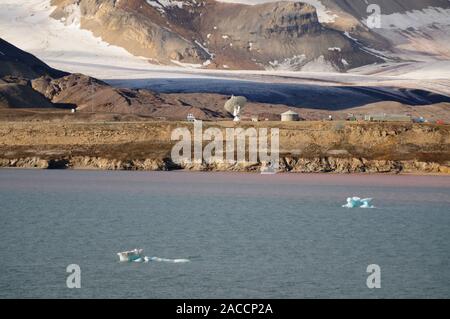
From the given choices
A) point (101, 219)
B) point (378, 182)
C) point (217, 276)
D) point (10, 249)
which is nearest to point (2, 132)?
point (378, 182)

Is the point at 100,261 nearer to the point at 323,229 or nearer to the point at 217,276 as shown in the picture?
the point at 217,276

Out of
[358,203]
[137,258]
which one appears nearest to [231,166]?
[358,203]

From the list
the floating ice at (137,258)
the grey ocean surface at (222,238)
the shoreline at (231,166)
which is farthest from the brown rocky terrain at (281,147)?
the floating ice at (137,258)

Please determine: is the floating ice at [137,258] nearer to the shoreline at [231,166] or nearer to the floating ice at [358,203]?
the floating ice at [358,203]

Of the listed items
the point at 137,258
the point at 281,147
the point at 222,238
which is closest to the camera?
the point at 137,258

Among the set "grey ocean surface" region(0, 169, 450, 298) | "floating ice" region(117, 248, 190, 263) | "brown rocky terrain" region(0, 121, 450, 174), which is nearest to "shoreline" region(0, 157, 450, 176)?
"brown rocky terrain" region(0, 121, 450, 174)

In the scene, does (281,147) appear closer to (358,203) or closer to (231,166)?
(231,166)
